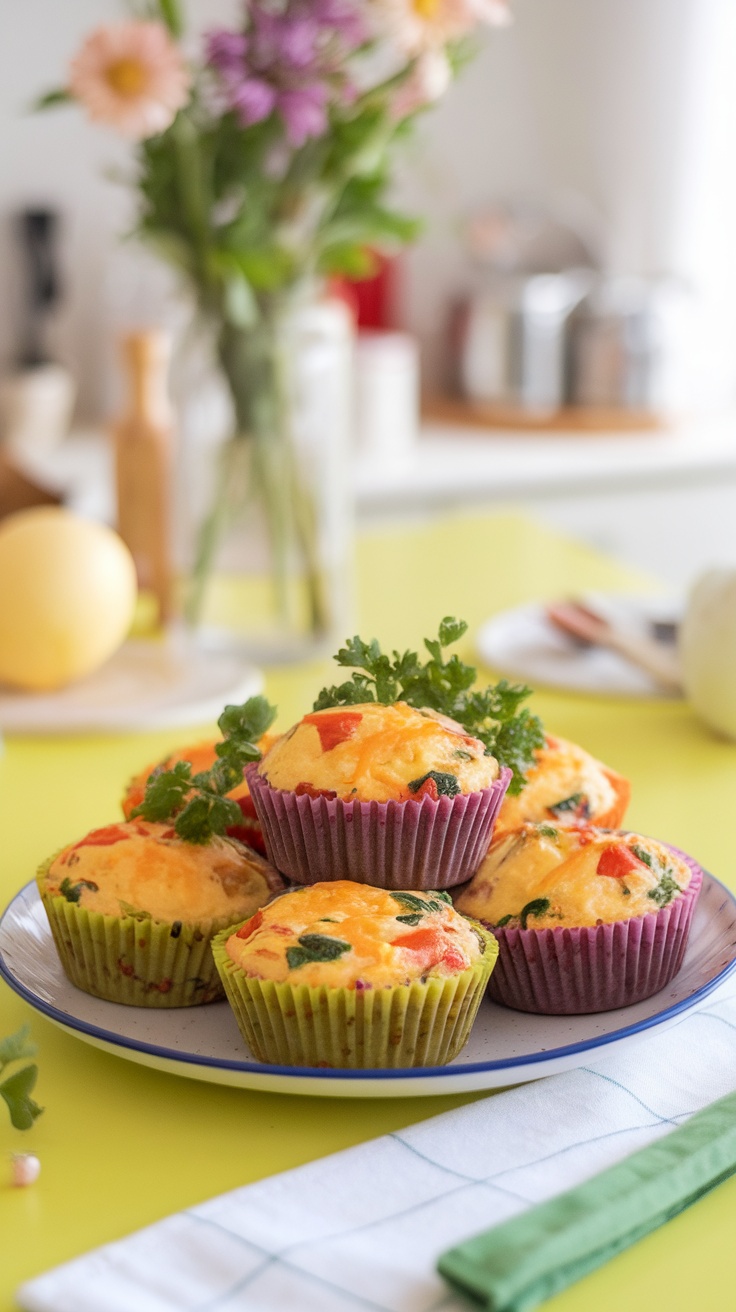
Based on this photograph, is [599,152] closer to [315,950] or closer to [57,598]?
[57,598]

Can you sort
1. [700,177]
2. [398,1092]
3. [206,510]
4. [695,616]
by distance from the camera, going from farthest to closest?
[700,177]
[206,510]
[695,616]
[398,1092]

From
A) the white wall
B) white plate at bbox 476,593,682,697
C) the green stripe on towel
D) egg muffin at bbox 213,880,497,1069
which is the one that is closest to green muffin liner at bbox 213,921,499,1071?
egg muffin at bbox 213,880,497,1069

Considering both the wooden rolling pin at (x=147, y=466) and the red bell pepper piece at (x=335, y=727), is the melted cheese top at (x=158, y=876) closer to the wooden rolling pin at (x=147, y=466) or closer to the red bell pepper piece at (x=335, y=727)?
the red bell pepper piece at (x=335, y=727)

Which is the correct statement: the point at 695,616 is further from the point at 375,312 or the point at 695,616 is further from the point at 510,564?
the point at 375,312

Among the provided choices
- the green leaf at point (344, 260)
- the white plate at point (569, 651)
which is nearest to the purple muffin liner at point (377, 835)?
the white plate at point (569, 651)

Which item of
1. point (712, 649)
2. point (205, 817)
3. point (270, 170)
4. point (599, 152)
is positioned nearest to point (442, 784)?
point (205, 817)

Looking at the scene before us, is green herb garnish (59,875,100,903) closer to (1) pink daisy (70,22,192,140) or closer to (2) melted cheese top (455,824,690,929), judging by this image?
(2) melted cheese top (455,824,690,929)

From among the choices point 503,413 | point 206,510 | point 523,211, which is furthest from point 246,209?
point 523,211
